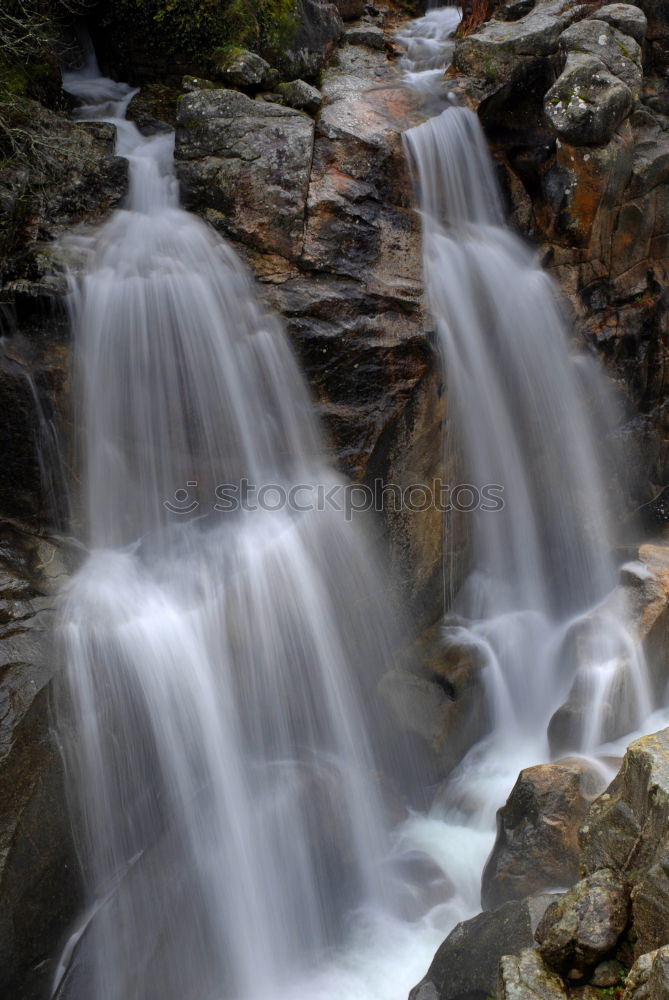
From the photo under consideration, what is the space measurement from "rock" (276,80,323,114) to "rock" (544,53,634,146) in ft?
7.99

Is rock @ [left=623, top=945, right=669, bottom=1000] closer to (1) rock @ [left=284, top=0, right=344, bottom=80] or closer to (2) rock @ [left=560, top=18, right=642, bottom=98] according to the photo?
(2) rock @ [left=560, top=18, right=642, bottom=98]

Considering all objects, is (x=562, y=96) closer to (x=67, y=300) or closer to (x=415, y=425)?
(x=415, y=425)

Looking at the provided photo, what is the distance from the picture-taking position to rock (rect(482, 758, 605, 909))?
4773 mm

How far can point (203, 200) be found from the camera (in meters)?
7.03

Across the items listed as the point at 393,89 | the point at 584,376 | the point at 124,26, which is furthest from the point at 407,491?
the point at 124,26

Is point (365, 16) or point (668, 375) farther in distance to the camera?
point (365, 16)

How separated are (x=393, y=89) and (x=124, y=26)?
3231mm

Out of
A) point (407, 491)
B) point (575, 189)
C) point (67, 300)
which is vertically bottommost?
point (407, 491)

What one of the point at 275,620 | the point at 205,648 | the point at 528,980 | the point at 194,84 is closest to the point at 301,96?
the point at 194,84

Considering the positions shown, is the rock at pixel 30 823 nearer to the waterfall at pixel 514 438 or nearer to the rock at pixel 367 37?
the waterfall at pixel 514 438

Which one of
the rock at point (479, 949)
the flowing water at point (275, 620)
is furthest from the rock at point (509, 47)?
the rock at point (479, 949)

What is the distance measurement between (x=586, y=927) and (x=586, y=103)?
7549 millimetres

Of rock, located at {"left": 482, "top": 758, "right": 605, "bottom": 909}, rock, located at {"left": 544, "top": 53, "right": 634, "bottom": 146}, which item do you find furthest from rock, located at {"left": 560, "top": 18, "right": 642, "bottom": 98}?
rock, located at {"left": 482, "top": 758, "right": 605, "bottom": 909}

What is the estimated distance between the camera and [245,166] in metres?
6.96
